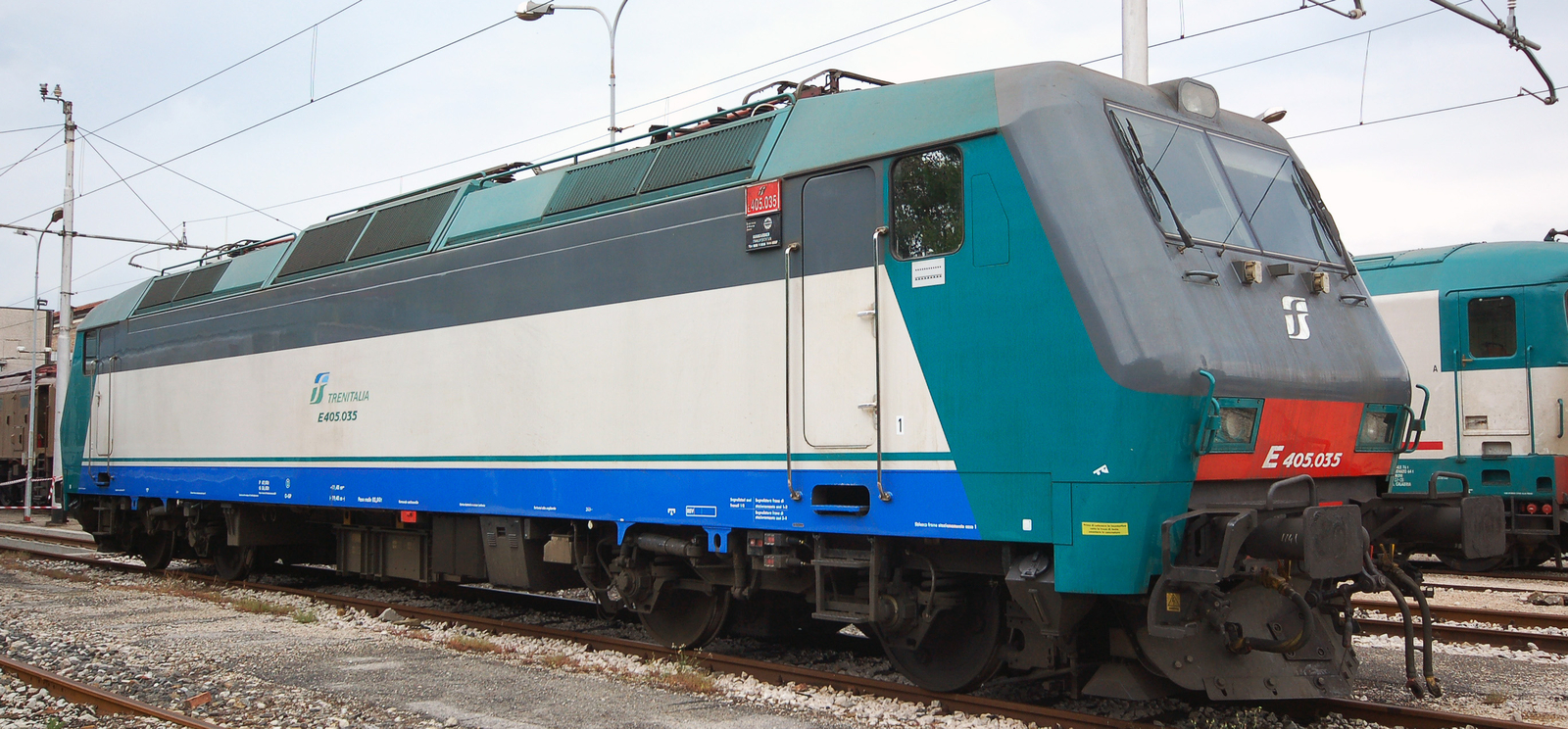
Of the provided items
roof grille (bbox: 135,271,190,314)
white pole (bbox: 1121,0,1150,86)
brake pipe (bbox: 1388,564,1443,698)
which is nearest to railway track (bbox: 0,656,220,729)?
brake pipe (bbox: 1388,564,1443,698)

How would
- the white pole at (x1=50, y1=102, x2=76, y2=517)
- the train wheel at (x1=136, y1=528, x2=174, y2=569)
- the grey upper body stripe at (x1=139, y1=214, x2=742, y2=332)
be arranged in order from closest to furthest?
the grey upper body stripe at (x1=139, y1=214, x2=742, y2=332)
the train wheel at (x1=136, y1=528, x2=174, y2=569)
the white pole at (x1=50, y1=102, x2=76, y2=517)

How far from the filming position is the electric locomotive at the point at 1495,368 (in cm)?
1247

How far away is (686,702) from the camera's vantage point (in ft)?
23.6

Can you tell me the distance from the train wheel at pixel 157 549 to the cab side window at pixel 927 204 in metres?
12.6

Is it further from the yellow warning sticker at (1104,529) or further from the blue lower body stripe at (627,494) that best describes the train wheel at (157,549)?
the yellow warning sticker at (1104,529)

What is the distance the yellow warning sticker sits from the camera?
564 cm

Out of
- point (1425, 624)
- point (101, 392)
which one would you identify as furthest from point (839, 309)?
point (101, 392)

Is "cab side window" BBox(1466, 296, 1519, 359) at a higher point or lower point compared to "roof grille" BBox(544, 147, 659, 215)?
lower

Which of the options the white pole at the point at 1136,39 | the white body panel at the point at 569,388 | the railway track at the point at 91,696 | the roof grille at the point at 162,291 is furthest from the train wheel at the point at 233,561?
the white pole at the point at 1136,39

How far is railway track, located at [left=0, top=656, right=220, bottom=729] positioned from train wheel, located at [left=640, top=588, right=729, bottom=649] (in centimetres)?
316

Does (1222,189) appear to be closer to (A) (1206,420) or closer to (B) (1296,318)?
(B) (1296,318)

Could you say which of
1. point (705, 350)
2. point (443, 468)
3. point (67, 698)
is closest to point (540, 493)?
point (443, 468)

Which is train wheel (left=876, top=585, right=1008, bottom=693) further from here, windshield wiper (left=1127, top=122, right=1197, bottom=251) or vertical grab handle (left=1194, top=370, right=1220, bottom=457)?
windshield wiper (left=1127, top=122, right=1197, bottom=251)

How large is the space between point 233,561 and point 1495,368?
581 inches
